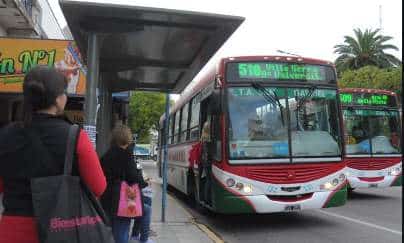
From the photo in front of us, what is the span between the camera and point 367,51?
182 ft

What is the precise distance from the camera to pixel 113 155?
621 cm

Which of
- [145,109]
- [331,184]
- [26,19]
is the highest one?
[145,109]

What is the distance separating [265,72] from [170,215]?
136 inches

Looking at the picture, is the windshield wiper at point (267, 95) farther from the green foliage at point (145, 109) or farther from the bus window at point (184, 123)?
the green foliage at point (145, 109)

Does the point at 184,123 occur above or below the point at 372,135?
above

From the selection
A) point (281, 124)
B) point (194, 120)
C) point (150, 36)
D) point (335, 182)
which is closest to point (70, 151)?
point (150, 36)

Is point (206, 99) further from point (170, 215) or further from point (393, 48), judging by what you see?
point (393, 48)

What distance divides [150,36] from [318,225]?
16.1ft

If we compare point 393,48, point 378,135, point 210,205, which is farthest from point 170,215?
point 393,48

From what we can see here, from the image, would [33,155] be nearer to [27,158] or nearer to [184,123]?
[27,158]

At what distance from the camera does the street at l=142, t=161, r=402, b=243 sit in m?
9.05

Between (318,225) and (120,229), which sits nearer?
(120,229)

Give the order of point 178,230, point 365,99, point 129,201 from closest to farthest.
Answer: point 129,201 → point 178,230 → point 365,99

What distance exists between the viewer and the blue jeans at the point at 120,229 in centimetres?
648
